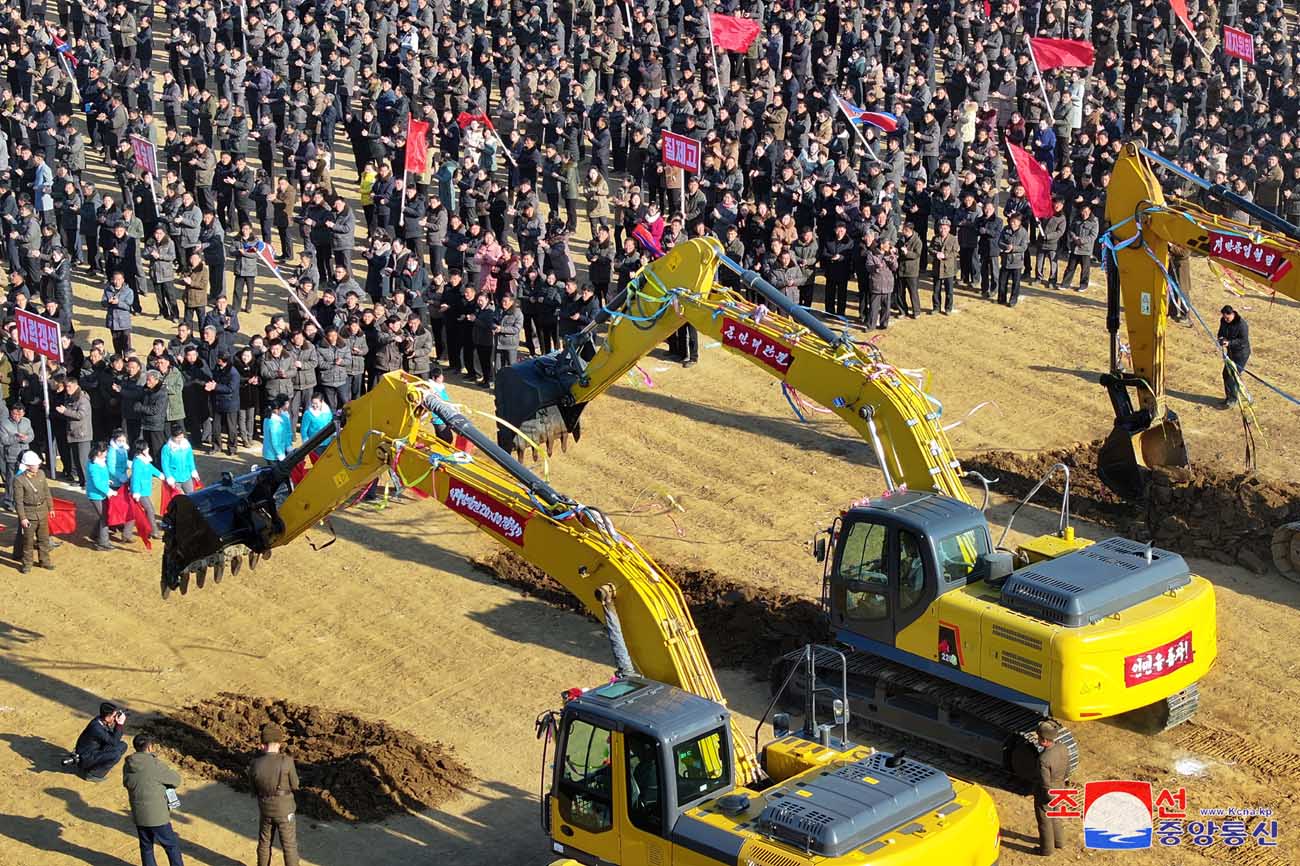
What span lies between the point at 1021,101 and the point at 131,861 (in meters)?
26.9

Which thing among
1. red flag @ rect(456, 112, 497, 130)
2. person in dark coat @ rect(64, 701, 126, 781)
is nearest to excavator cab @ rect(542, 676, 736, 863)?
person in dark coat @ rect(64, 701, 126, 781)

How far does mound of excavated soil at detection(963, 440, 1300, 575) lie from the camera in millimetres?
23641

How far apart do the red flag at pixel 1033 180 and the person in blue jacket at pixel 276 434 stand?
1275cm

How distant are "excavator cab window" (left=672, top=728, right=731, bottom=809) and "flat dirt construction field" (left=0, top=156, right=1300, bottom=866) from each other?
8.71ft

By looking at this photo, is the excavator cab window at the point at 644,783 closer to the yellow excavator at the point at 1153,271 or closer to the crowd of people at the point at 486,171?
the yellow excavator at the point at 1153,271

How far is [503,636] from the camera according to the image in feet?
72.2

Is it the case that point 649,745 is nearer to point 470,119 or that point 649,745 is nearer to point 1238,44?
point 470,119

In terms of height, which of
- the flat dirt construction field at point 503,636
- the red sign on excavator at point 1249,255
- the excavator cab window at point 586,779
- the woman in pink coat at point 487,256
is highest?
the red sign on excavator at point 1249,255

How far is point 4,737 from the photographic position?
19844 mm

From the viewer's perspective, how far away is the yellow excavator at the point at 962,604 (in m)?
18.2

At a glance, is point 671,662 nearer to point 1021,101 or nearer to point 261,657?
point 261,657

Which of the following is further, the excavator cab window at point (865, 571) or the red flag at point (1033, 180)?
the red flag at point (1033, 180)

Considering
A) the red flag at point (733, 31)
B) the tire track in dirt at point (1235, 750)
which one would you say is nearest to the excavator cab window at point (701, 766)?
the tire track in dirt at point (1235, 750)

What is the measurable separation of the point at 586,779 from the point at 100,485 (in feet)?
34.7
